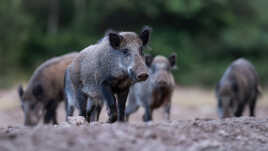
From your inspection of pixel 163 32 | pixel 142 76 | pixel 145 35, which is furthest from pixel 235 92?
pixel 163 32

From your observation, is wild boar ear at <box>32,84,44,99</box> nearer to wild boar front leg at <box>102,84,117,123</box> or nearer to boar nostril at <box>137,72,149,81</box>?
wild boar front leg at <box>102,84,117,123</box>

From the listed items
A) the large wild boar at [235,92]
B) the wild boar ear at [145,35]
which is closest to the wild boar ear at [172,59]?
the large wild boar at [235,92]

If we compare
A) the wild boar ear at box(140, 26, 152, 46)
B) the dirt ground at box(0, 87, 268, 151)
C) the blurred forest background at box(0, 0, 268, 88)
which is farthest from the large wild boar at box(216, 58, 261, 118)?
the blurred forest background at box(0, 0, 268, 88)

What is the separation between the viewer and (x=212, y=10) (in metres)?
23.5

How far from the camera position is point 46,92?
39.6ft

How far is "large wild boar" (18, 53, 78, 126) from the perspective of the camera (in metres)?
12.0

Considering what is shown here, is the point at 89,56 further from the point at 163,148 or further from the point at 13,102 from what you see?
the point at 13,102

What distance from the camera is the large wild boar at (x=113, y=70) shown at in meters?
6.82

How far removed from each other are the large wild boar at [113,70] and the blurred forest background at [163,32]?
13.7m

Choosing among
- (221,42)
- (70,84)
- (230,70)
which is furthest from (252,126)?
(221,42)

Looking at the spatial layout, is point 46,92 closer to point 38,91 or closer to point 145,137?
point 38,91

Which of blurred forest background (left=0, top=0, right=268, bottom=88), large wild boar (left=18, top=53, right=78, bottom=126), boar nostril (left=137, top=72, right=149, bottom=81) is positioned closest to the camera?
boar nostril (left=137, top=72, right=149, bottom=81)

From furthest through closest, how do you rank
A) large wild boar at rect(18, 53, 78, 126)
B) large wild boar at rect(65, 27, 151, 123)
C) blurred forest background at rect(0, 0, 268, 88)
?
blurred forest background at rect(0, 0, 268, 88), large wild boar at rect(18, 53, 78, 126), large wild boar at rect(65, 27, 151, 123)

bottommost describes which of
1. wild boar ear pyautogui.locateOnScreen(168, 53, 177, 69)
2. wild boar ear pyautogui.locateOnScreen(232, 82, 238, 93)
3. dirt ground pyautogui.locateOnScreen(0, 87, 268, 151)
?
dirt ground pyautogui.locateOnScreen(0, 87, 268, 151)
